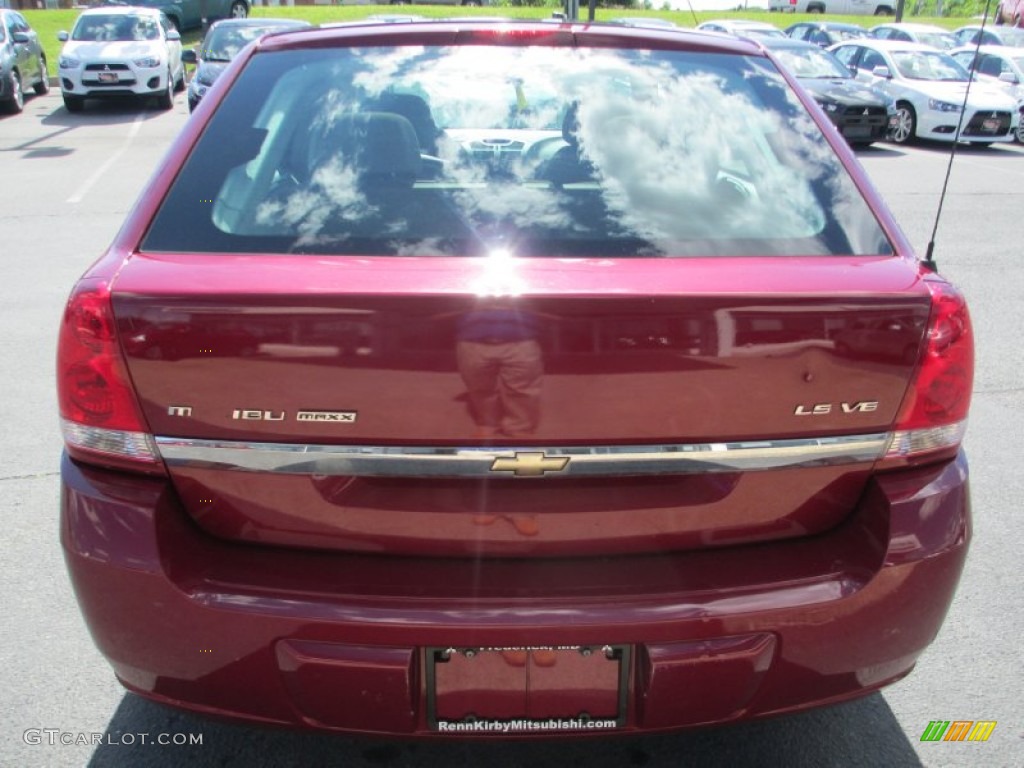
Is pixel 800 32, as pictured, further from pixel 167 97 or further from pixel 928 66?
pixel 167 97

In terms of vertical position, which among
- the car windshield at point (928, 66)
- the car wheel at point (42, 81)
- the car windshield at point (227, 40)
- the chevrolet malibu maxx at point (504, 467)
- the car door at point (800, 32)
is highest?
the chevrolet malibu maxx at point (504, 467)

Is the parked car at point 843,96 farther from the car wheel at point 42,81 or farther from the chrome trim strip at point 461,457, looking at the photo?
the chrome trim strip at point 461,457

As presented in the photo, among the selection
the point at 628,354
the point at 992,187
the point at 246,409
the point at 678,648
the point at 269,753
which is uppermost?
the point at 628,354

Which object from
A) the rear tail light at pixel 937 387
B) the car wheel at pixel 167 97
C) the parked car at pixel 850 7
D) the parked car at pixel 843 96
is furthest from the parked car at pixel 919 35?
the rear tail light at pixel 937 387

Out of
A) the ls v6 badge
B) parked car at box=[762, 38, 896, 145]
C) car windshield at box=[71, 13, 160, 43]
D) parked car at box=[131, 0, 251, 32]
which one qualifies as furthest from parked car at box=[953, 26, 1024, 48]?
the ls v6 badge

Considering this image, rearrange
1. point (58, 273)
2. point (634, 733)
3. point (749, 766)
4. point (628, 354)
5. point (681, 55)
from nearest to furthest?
point (628, 354), point (634, 733), point (749, 766), point (681, 55), point (58, 273)

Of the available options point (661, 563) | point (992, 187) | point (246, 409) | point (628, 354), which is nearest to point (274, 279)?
point (246, 409)

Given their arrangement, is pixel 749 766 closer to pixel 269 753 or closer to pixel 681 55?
pixel 269 753

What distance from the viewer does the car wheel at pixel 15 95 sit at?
15.8m

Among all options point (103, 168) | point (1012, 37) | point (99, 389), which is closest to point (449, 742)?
point (99, 389)

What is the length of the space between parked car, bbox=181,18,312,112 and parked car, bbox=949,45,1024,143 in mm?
12370

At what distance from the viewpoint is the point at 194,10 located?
2902 cm

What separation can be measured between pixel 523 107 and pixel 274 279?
100 centimetres

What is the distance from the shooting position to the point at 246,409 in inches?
68.9
